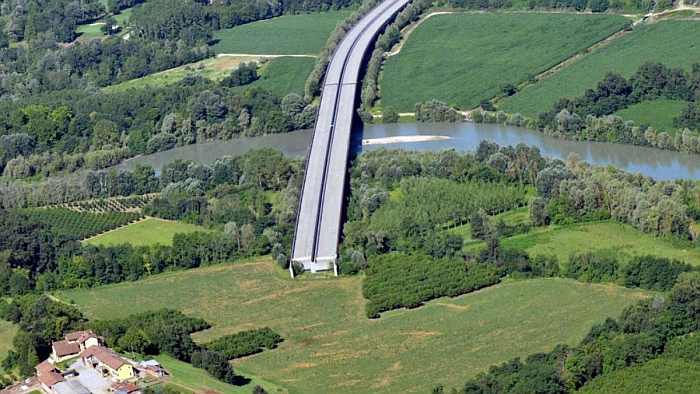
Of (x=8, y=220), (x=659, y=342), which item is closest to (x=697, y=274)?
(x=659, y=342)

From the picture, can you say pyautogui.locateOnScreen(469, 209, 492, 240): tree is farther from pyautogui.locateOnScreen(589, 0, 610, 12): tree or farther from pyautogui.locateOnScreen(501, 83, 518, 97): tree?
pyautogui.locateOnScreen(589, 0, 610, 12): tree

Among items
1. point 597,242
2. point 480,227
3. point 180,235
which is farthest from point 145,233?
point 597,242

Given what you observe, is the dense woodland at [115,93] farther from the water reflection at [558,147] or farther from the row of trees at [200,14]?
the water reflection at [558,147]

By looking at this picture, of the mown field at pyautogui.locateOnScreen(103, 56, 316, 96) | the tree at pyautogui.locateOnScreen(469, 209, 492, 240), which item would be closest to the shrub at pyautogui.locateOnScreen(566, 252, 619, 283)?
the tree at pyautogui.locateOnScreen(469, 209, 492, 240)

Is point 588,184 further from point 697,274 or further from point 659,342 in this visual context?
point 659,342

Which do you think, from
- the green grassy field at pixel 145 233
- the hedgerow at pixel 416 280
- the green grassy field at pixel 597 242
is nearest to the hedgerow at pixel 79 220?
the green grassy field at pixel 145 233
